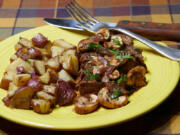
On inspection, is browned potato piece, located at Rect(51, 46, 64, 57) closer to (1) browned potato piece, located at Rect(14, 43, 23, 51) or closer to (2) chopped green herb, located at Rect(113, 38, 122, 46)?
(1) browned potato piece, located at Rect(14, 43, 23, 51)

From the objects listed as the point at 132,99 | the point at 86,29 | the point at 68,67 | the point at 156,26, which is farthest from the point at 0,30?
the point at 132,99

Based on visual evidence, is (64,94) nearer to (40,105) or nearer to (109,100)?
(40,105)

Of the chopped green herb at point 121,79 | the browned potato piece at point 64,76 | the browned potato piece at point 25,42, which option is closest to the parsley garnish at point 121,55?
the chopped green herb at point 121,79

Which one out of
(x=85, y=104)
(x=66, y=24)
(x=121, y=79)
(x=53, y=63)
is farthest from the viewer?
(x=66, y=24)

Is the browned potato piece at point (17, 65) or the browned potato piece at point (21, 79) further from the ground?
the browned potato piece at point (17, 65)

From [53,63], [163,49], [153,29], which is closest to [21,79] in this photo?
[53,63]

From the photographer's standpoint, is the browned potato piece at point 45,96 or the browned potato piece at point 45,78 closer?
the browned potato piece at point 45,96

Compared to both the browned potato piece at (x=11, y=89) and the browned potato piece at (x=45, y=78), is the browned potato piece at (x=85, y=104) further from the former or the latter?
the browned potato piece at (x=11, y=89)
